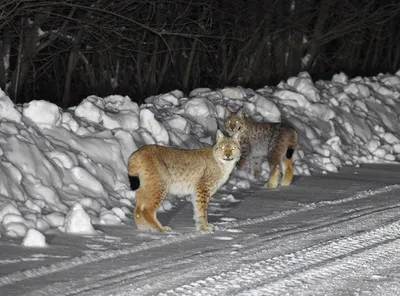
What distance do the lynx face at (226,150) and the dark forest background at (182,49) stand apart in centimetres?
505

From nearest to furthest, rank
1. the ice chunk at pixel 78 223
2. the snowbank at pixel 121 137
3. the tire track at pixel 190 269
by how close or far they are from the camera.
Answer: the tire track at pixel 190 269
the ice chunk at pixel 78 223
the snowbank at pixel 121 137

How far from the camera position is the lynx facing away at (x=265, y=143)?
13.0 metres

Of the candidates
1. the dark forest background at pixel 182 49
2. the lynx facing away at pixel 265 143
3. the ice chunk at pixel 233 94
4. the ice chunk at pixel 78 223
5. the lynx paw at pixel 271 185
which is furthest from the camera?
the dark forest background at pixel 182 49

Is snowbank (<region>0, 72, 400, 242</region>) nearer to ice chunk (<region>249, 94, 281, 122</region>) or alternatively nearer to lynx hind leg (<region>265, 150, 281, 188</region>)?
ice chunk (<region>249, 94, 281, 122</region>)

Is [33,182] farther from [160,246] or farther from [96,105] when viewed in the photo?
[96,105]

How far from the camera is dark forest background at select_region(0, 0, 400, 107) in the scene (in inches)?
629

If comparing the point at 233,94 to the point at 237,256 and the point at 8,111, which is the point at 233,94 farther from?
the point at 237,256

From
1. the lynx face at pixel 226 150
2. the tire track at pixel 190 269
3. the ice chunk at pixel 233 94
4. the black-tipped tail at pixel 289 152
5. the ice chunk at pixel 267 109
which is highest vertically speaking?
the ice chunk at pixel 233 94

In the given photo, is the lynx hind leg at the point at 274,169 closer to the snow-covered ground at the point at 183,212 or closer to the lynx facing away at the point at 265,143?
the lynx facing away at the point at 265,143

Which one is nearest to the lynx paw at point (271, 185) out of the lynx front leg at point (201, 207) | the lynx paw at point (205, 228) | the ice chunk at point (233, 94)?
the lynx front leg at point (201, 207)

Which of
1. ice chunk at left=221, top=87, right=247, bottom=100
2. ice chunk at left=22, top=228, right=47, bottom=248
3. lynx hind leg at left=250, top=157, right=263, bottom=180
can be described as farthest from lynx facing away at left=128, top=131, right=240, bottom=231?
ice chunk at left=221, top=87, right=247, bottom=100

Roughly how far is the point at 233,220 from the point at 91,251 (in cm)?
221

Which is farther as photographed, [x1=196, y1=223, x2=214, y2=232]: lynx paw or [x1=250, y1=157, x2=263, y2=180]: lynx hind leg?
[x1=250, y1=157, x2=263, y2=180]: lynx hind leg

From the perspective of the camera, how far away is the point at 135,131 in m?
12.6
